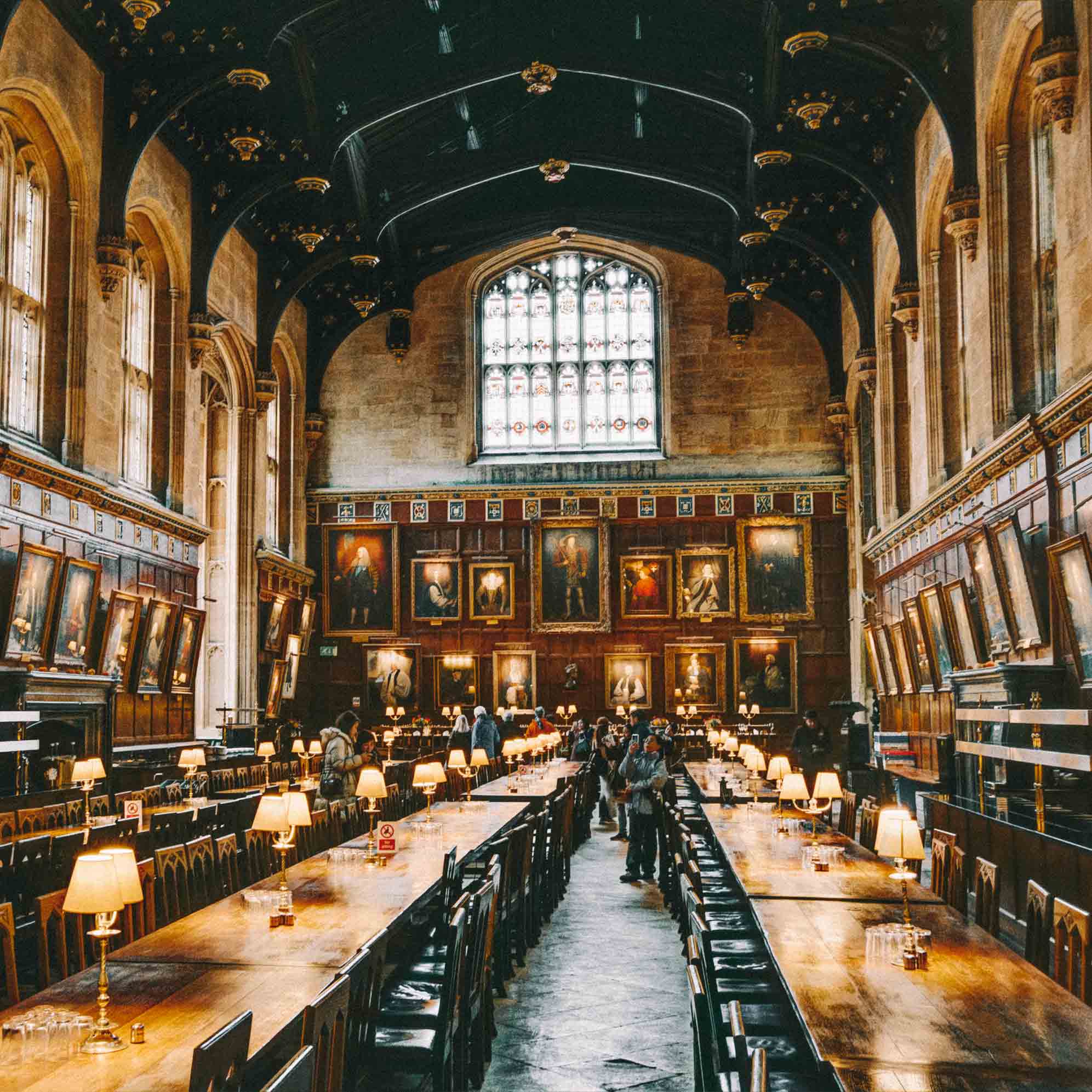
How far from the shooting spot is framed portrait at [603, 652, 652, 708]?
952 inches

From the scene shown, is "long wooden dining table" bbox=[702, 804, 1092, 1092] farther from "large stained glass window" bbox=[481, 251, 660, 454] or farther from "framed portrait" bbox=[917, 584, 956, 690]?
"large stained glass window" bbox=[481, 251, 660, 454]

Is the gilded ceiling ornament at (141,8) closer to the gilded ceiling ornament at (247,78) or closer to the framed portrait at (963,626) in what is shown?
the gilded ceiling ornament at (247,78)

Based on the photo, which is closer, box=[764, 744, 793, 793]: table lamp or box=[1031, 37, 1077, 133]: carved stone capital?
box=[764, 744, 793, 793]: table lamp

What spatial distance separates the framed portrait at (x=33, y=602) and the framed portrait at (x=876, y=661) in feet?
39.1

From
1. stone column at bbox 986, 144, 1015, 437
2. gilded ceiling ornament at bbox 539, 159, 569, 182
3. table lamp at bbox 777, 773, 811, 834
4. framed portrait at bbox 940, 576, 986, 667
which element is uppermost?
gilded ceiling ornament at bbox 539, 159, 569, 182

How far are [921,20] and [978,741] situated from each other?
27.7 feet

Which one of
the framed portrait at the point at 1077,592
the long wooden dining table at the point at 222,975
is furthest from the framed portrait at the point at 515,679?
the long wooden dining table at the point at 222,975

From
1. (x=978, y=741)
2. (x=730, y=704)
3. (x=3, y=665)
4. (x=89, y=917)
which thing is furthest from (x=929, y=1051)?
(x=730, y=704)

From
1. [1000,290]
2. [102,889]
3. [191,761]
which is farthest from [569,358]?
[102,889]

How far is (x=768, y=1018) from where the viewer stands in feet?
17.0

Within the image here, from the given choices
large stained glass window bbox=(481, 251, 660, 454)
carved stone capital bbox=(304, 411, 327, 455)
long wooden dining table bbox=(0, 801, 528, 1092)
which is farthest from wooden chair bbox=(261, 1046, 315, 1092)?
carved stone capital bbox=(304, 411, 327, 455)

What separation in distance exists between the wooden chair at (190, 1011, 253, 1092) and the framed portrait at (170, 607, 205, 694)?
14977 millimetres

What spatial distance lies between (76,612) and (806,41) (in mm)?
10401

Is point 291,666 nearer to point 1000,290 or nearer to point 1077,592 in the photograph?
point 1000,290
